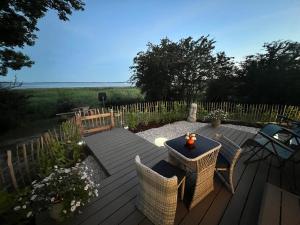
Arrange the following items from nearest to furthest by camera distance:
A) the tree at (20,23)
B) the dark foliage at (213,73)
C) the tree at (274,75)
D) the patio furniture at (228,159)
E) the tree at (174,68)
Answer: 1. the patio furniture at (228,159)
2. the tree at (20,23)
3. the tree at (274,75)
4. the dark foliage at (213,73)
5. the tree at (174,68)

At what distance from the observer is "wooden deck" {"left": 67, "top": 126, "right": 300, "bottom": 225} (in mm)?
1936

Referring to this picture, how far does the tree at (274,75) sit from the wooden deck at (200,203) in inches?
315

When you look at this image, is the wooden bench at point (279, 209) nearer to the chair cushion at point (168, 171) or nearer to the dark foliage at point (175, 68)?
the chair cushion at point (168, 171)

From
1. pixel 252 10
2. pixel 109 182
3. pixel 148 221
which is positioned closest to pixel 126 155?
pixel 109 182

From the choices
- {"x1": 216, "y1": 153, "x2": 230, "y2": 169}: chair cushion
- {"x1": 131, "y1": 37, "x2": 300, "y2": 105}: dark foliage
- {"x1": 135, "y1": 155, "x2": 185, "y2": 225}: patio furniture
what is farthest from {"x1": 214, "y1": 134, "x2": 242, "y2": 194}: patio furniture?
{"x1": 131, "y1": 37, "x2": 300, "y2": 105}: dark foliage

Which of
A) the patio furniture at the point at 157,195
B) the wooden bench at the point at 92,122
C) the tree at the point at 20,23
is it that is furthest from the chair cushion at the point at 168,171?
the tree at the point at 20,23

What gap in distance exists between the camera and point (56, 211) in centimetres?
186

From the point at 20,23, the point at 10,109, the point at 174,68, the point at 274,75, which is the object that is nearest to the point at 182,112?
the point at 174,68

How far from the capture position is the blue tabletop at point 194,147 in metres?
2.14

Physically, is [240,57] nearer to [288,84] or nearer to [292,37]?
[292,37]

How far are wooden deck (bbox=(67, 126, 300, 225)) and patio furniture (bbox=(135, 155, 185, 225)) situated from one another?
0.18m

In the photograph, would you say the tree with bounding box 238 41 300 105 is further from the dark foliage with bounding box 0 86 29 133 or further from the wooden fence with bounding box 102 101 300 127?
the dark foliage with bounding box 0 86 29 133

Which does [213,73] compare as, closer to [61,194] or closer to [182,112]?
[182,112]

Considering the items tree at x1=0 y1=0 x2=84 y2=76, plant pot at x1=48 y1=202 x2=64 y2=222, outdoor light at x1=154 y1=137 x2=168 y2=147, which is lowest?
outdoor light at x1=154 y1=137 x2=168 y2=147
